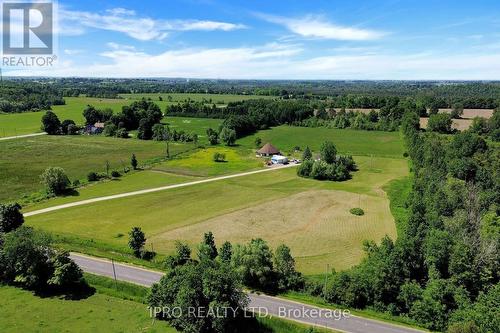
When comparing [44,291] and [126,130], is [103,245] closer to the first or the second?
[44,291]

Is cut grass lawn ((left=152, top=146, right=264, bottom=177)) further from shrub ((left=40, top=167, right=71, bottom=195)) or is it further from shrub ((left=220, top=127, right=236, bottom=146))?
shrub ((left=40, top=167, right=71, bottom=195))

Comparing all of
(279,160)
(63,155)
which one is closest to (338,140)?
(279,160)

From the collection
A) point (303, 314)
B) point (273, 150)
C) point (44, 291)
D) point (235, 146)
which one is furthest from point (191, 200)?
point (235, 146)

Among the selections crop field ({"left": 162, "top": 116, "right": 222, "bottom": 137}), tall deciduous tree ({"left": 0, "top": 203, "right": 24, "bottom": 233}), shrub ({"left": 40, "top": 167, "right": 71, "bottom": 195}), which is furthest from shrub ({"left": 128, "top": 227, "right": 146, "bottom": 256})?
crop field ({"left": 162, "top": 116, "right": 222, "bottom": 137})

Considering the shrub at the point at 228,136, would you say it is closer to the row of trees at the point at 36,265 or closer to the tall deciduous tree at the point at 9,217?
the tall deciduous tree at the point at 9,217

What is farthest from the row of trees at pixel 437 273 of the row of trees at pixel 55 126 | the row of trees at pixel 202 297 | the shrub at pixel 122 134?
the row of trees at pixel 55 126

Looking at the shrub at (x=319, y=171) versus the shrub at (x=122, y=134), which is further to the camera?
the shrub at (x=122, y=134)
